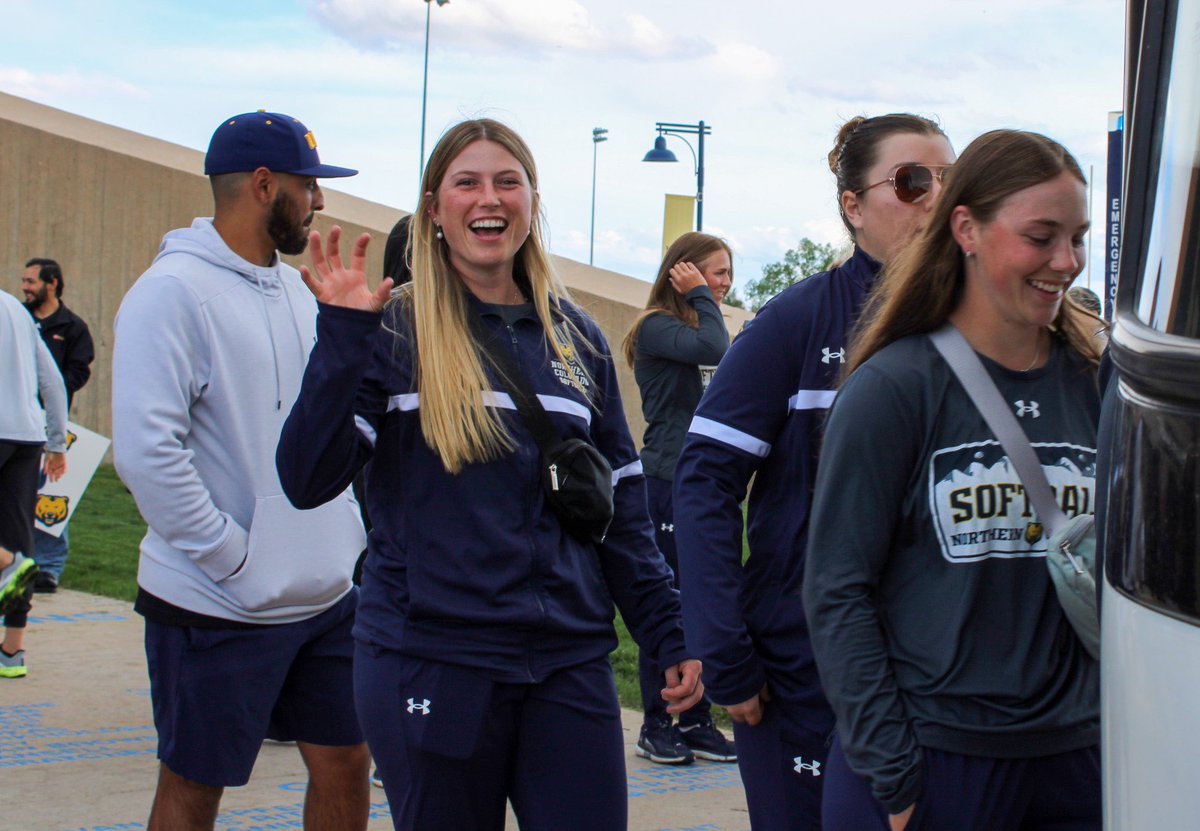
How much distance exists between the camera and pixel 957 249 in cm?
268

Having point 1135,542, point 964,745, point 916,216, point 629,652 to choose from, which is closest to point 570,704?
point 964,745

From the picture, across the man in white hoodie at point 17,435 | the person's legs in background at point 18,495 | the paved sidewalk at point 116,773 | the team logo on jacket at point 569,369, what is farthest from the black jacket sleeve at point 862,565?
the person's legs in background at point 18,495

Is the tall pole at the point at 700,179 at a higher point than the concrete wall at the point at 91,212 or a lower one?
higher

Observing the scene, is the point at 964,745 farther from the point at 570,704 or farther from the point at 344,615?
the point at 344,615

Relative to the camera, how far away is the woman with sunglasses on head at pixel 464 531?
300 centimetres

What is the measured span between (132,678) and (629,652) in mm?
2958

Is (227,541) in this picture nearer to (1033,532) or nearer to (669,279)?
(1033,532)

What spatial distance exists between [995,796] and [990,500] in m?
0.49

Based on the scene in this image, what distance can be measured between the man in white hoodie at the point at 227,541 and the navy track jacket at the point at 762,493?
1232 millimetres

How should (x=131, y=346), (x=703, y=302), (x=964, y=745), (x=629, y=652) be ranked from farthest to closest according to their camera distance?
(x=629, y=652) < (x=703, y=302) < (x=131, y=346) < (x=964, y=745)

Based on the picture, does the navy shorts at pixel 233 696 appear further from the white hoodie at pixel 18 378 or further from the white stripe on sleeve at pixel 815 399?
the white hoodie at pixel 18 378

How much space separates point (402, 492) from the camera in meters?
3.11

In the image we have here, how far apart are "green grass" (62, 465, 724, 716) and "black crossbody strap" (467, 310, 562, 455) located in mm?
4289

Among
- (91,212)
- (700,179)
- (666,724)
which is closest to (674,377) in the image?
(666,724)
